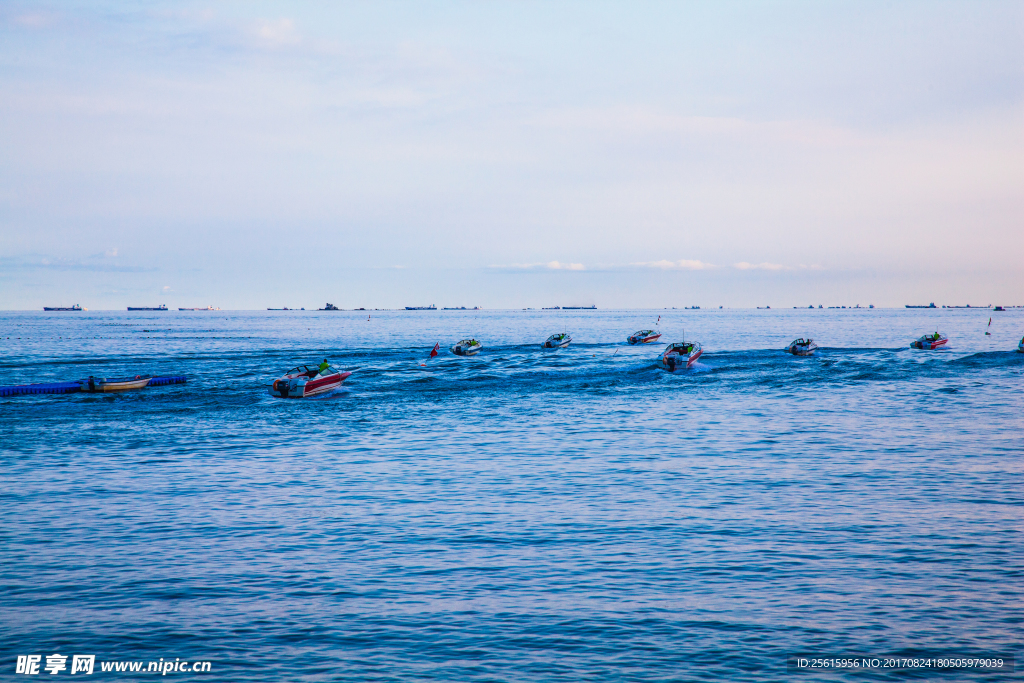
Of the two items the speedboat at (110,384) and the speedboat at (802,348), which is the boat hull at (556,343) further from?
the speedboat at (110,384)

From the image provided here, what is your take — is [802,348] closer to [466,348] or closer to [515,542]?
[466,348]

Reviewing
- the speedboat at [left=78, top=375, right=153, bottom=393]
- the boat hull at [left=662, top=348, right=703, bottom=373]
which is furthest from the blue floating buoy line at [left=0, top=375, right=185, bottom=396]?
the boat hull at [left=662, top=348, right=703, bottom=373]

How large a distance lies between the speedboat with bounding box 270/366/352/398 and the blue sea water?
11.5 metres

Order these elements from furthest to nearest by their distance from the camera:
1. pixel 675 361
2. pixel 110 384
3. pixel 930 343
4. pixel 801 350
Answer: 1. pixel 930 343
2. pixel 801 350
3. pixel 675 361
4. pixel 110 384

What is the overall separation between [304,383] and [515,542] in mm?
47047

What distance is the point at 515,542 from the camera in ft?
78.5

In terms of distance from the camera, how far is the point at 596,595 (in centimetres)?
1927

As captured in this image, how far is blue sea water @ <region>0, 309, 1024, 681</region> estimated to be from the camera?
16375 millimetres

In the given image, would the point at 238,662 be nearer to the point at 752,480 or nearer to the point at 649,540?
the point at 649,540

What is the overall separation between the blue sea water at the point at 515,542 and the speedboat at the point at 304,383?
11465mm

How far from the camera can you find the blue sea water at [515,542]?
1638cm

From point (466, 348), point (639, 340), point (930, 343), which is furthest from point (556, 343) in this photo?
point (930, 343)

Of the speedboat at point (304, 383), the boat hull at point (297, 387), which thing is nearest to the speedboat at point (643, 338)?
the speedboat at point (304, 383)

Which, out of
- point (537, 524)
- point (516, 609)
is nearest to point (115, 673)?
point (516, 609)
